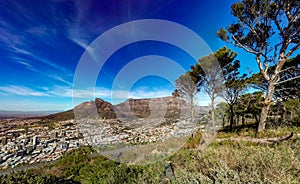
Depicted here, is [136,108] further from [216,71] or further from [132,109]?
[216,71]

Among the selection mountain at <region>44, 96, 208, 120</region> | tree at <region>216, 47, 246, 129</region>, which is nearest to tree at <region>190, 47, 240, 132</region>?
tree at <region>216, 47, 246, 129</region>

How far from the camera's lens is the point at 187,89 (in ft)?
46.3

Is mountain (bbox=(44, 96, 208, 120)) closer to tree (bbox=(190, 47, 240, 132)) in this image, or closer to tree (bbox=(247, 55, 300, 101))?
tree (bbox=(190, 47, 240, 132))

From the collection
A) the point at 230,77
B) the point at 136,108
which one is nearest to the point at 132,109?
the point at 136,108

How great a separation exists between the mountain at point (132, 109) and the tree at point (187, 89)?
0.68m

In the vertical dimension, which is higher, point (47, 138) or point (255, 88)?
point (255, 88)

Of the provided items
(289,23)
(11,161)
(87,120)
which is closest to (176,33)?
(289,23)

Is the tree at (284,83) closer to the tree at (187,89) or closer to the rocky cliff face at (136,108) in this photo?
the tree at (187,89)

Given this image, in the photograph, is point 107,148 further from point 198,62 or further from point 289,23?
point 289,23

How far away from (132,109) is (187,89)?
21.0 ft

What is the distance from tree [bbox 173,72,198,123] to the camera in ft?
44.0

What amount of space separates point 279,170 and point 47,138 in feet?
31.4

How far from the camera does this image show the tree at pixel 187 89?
1341cm

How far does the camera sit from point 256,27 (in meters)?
7.71
